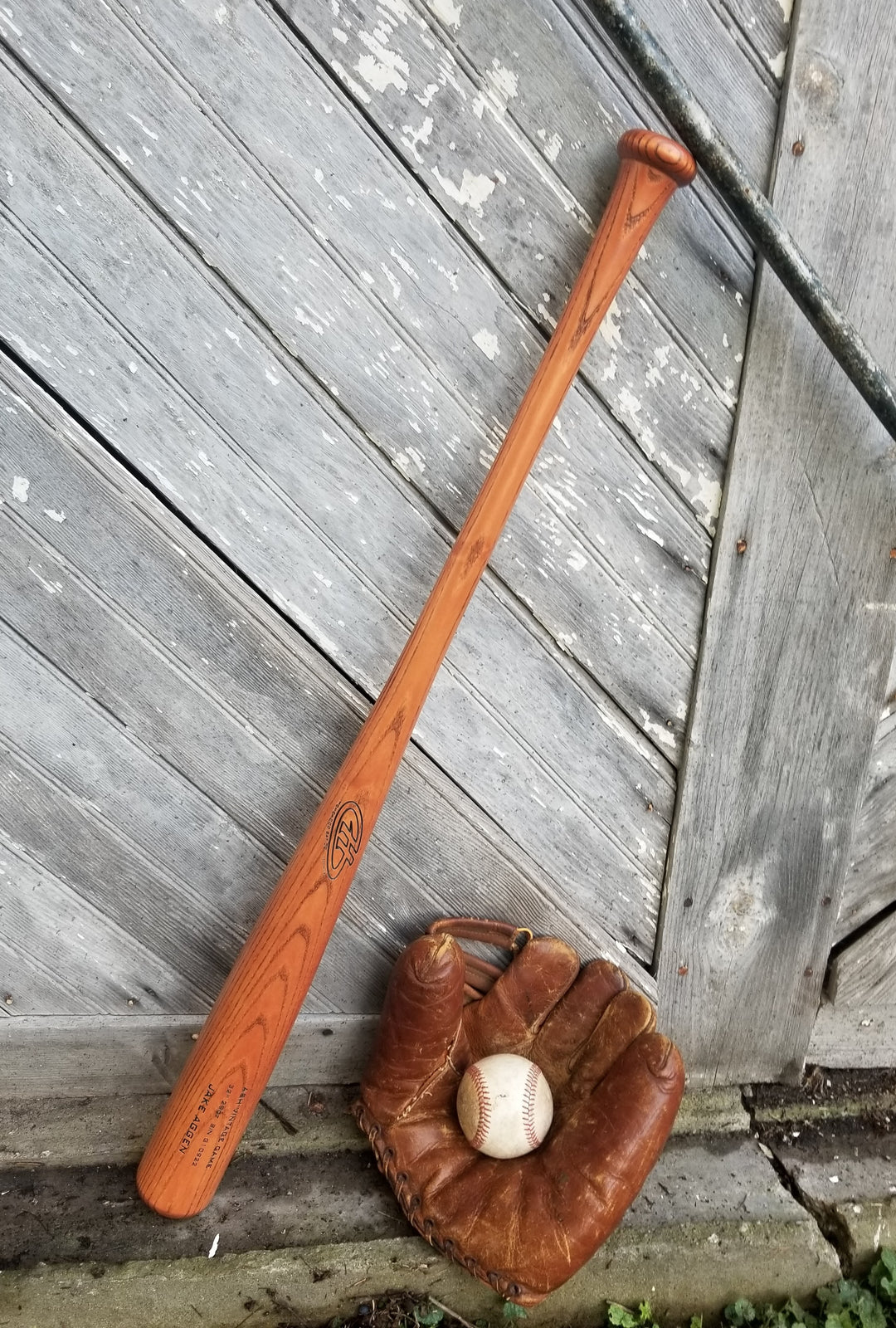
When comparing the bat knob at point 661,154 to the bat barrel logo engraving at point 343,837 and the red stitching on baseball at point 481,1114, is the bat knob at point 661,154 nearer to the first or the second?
the bat barrel logo engraving at point 343,837

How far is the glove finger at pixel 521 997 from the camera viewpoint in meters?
1.48

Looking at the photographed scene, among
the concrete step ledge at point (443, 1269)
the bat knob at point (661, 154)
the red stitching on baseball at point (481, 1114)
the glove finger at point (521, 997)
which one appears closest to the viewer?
the bat knob at point (661, 154)

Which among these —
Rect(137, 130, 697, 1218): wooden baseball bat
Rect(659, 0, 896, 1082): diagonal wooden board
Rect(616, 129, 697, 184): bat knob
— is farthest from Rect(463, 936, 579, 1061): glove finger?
Rect(616, 129, 697, 184): bat knob

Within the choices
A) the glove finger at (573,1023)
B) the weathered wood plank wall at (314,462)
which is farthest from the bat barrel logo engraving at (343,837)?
the glove finger at (573,1023)

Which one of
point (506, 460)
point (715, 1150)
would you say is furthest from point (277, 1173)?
point (506, 460)

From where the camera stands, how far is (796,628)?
146 cm

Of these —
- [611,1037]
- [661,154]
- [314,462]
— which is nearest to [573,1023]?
[611,1037]

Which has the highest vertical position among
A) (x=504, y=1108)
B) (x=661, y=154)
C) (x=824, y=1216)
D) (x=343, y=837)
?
(x=661, y=154)

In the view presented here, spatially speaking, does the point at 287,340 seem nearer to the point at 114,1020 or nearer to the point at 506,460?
the point at 506,460

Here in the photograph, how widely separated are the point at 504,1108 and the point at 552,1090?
0.16m

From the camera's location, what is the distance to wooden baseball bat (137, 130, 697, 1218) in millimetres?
1175

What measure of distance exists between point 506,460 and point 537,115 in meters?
0.50

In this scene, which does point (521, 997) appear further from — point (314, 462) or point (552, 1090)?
point (314, 462)

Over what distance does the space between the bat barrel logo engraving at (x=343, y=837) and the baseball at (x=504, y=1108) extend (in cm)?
44
